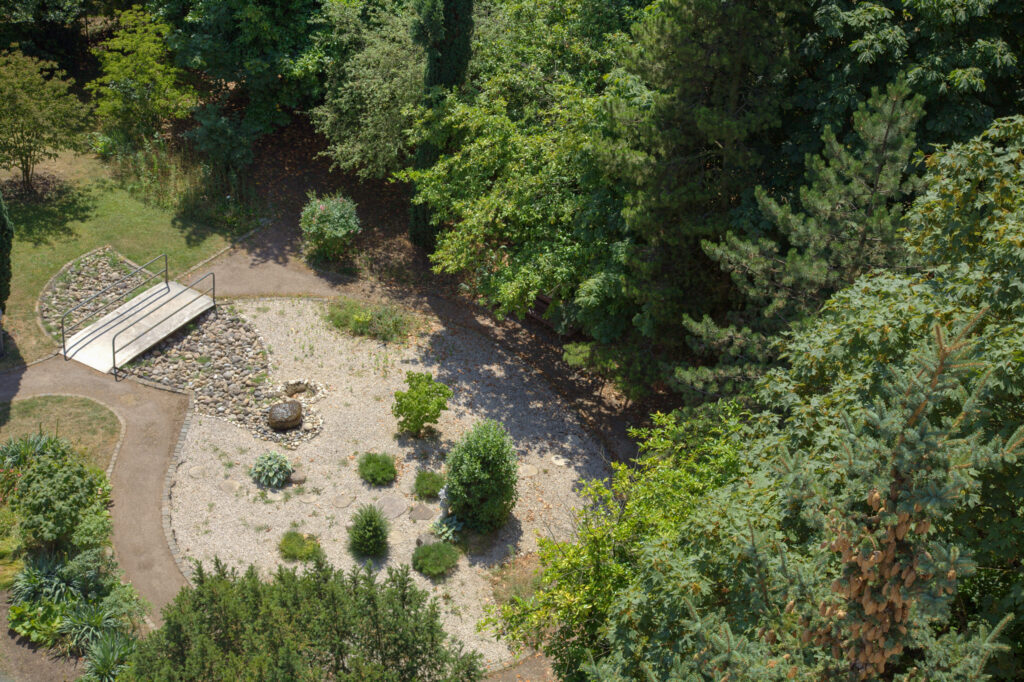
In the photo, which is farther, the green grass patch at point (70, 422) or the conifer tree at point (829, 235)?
the green grass patch at point (70, 422)

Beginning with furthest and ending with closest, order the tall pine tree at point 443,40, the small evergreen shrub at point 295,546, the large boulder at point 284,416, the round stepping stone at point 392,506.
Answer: the tall pine tree at point 443,40, the large boulder at point 284,416, the round stepping stone at point 392,506, the small evergreen shrub at point 295,546

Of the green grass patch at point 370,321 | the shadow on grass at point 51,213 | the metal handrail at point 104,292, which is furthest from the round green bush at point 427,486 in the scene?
the shadow on grass at point 51,213

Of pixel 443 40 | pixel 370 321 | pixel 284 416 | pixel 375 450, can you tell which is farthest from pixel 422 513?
pixel 443 40

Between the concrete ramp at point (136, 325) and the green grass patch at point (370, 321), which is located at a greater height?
the green grass patch at point (370, 321)

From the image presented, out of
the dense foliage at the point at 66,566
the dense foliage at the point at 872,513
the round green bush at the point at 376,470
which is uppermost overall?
the dense foliage at the point at 872,513

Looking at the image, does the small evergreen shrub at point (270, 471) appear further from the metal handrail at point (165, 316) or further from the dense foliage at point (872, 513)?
the dense foliage at point (872, 513)

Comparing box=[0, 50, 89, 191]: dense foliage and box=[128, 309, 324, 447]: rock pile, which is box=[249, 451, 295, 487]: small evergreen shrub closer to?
box=[128, 309, 324, 447]: rock pile
